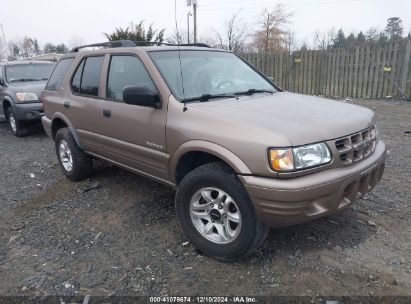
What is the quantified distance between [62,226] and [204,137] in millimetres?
1962

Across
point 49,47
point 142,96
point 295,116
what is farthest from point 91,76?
point 49,47

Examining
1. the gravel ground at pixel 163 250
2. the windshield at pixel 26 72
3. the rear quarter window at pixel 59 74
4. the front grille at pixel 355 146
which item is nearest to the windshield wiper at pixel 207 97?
the front grille at pixel 355 146

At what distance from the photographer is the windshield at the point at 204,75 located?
3.42 meters

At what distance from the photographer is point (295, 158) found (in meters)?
2.53

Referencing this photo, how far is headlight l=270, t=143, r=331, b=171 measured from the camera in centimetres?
252

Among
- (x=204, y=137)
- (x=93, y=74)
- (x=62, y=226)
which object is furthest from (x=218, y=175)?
(x=93, y=74)

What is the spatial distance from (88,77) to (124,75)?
2.65 ft

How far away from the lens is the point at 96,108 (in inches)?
164

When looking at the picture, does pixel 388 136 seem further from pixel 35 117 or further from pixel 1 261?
pixel 35 117

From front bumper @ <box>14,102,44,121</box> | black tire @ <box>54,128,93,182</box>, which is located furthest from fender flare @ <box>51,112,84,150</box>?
front bumper @ <box>14,102,44,121</box>

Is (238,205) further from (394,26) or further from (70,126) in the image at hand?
(394,26)

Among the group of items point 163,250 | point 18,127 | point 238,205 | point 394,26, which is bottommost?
point 163,250

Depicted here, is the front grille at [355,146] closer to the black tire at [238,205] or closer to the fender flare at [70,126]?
the black tire at [238,205]

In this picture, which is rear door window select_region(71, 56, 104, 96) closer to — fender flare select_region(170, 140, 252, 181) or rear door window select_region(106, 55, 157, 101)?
rear door window select_region(106, 55, 157, 101)
